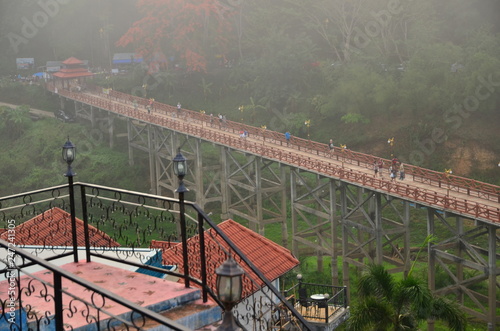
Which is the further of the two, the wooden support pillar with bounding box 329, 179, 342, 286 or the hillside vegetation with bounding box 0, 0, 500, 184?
the hillside vegetation with bounding box 0, 0, 500, 184

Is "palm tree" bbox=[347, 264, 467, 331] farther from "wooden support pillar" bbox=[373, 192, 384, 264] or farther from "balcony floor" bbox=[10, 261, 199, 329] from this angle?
"wooden support pillar" bbox=[373, 192, 384, 264]

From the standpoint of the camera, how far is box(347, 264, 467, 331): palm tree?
49.2 feet

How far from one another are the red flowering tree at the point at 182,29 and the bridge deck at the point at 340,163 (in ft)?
19.2

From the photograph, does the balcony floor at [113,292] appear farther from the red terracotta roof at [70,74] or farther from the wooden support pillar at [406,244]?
the red terracotta roof at [70,74]

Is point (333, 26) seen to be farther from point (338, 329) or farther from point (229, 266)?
point (229, 266)

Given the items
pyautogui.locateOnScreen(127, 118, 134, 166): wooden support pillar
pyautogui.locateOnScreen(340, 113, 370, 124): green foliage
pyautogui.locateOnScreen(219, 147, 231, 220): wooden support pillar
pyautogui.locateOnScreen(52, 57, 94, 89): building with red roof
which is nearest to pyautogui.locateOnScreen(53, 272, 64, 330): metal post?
pyautogui.locateOnScreen(219, 147, 231, 220): wooden support pillar

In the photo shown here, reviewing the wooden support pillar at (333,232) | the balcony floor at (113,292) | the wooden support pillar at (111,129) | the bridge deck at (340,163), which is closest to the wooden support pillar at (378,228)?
the bridge deck at (340,163)

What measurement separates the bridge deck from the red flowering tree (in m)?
5.85

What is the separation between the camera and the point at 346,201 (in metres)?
27.3

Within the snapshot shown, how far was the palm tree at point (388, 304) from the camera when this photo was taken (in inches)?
590

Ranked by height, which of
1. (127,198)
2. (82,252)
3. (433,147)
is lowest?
(127,198)

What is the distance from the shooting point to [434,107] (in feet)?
131

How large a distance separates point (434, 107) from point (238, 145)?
13.8 metres

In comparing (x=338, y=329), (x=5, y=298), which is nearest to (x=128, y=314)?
(x=5, y=298)
